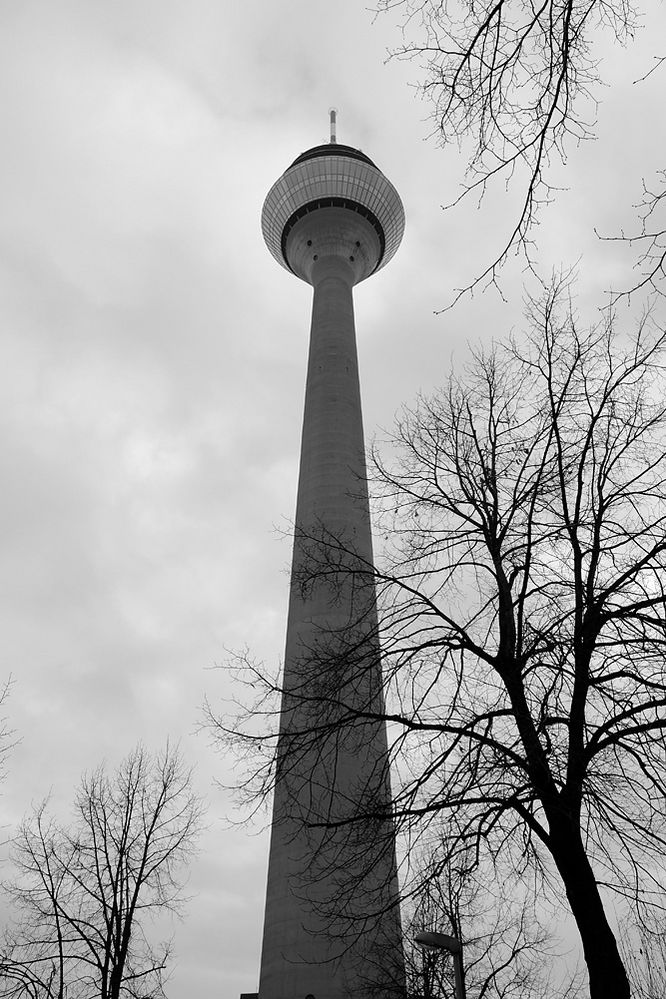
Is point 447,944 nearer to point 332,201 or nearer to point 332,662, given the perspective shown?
point 332,662

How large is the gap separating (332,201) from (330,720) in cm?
3523

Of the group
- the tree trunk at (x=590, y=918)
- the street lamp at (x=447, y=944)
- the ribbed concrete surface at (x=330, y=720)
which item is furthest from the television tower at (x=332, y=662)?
the tree trunk at (x=590, y=918)

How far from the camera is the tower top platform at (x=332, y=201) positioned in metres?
42.3

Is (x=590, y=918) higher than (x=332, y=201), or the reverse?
(x=332, y=201)

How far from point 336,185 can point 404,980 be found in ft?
117

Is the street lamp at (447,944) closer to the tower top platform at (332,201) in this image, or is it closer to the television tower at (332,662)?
the television tower at (332,662)

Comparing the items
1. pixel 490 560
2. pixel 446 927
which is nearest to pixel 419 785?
Result: pixel 490 560

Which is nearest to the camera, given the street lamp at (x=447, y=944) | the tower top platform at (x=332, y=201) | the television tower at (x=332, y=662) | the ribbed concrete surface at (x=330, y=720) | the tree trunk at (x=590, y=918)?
the tree trunk at (x=590, y=918)

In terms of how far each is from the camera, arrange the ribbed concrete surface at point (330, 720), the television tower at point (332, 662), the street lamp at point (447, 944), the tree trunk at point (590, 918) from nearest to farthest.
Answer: the tree trunk at point (590, 918) < the television tower at point (332, 662) < the street lamp at point (447, 944) < the ribbed concrete surface at point (330, 720)

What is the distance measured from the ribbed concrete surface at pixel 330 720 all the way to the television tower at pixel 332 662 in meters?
0.06

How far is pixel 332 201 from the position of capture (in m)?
42.3

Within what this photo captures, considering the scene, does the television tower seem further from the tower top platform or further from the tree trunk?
the tree trunk

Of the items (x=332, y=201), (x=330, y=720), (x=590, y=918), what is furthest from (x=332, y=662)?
(x=332, y=201)

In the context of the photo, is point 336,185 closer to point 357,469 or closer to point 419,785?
point 357,469
